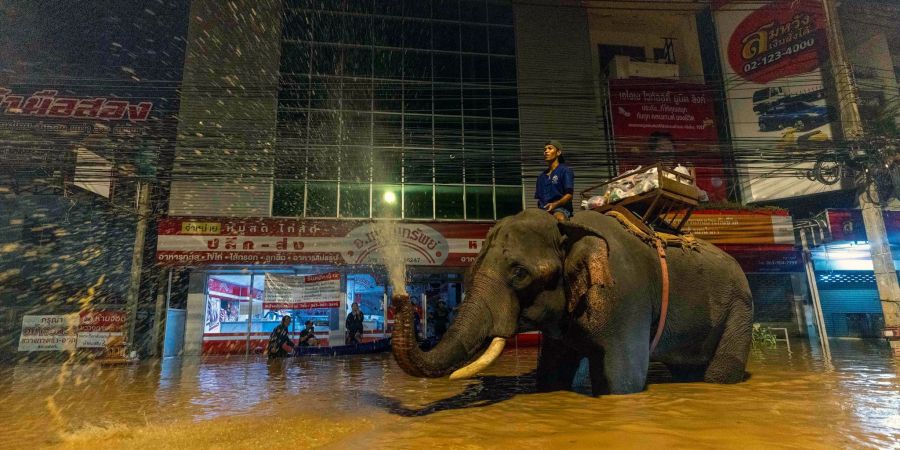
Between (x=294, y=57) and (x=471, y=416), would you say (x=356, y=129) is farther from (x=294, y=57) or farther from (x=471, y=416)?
(x=471, y=416)

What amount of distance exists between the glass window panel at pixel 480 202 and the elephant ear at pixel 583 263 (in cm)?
1360

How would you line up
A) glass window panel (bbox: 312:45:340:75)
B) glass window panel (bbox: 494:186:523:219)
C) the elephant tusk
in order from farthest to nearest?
glass window panel (bbox: 312:45:340:75), glass window panel (bbox: 494:186:523:219), the elephant tusk

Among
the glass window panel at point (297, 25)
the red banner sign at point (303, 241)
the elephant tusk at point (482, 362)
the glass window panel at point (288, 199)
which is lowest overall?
the elephant tusk at point (482, 362)

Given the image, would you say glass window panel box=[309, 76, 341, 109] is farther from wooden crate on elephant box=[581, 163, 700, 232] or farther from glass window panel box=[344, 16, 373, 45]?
wooden crate on elephant box=[581, 163, 700, 232]

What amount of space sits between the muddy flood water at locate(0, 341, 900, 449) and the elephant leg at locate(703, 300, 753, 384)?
0.62ft

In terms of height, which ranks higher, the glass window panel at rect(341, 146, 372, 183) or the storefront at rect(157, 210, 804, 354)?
the glass window panel at rect(341, 146, 372, 183)

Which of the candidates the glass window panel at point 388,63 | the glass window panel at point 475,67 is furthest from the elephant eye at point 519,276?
the glass window panel at point 475,67

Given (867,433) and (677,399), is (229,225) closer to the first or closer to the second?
(677,399)

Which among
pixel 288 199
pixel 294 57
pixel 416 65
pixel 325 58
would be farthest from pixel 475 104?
pixel 288 199

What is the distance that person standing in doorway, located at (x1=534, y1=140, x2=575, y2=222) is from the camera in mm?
5445

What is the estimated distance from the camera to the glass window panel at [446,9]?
66.5 feet

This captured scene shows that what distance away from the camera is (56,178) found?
14438 millimetres

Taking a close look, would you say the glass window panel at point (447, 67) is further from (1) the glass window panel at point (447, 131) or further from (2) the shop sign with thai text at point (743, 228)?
(2) the shop sign with thai text at point (743, 228)

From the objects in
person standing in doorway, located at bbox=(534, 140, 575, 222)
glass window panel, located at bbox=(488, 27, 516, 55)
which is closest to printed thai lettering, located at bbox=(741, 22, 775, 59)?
glass window panel, located at bbox=(488, 27, 516, 55)
